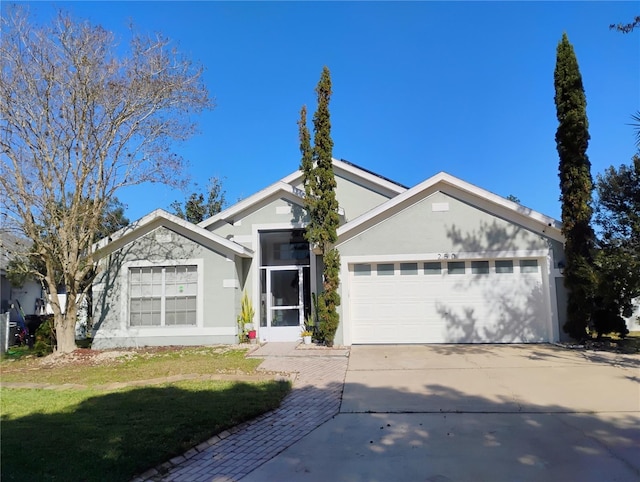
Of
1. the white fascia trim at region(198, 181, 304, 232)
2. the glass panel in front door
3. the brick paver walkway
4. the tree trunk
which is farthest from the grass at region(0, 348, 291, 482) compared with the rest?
the white fascia trim at region(198, 181, 304, 232)

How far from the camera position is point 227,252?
14.2 m

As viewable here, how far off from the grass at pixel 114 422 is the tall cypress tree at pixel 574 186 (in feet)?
26.5

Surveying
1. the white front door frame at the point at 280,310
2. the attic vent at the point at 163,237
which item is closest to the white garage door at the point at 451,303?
the white front door frame at the point at 280,310

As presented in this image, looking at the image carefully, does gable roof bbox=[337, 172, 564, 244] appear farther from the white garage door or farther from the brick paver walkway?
the brick paver walkway

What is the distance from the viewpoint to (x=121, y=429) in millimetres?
5812

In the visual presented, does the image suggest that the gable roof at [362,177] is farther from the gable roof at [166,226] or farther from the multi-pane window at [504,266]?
the multi-pane window at [504,266]

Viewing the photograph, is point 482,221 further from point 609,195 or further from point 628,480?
point 628,480

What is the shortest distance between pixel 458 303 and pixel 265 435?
27.6 feet

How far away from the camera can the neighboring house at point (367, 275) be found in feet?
42.3

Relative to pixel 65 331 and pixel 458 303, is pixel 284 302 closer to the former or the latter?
pixel 458 303

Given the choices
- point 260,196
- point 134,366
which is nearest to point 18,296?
point 260,196

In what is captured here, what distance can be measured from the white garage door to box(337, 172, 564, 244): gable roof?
1121mm

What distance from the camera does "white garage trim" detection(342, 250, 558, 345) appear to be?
42.0ft

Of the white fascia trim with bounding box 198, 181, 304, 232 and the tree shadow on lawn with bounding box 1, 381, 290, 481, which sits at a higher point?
the white fascia trim with bounding box 198, 181, 304, 232
